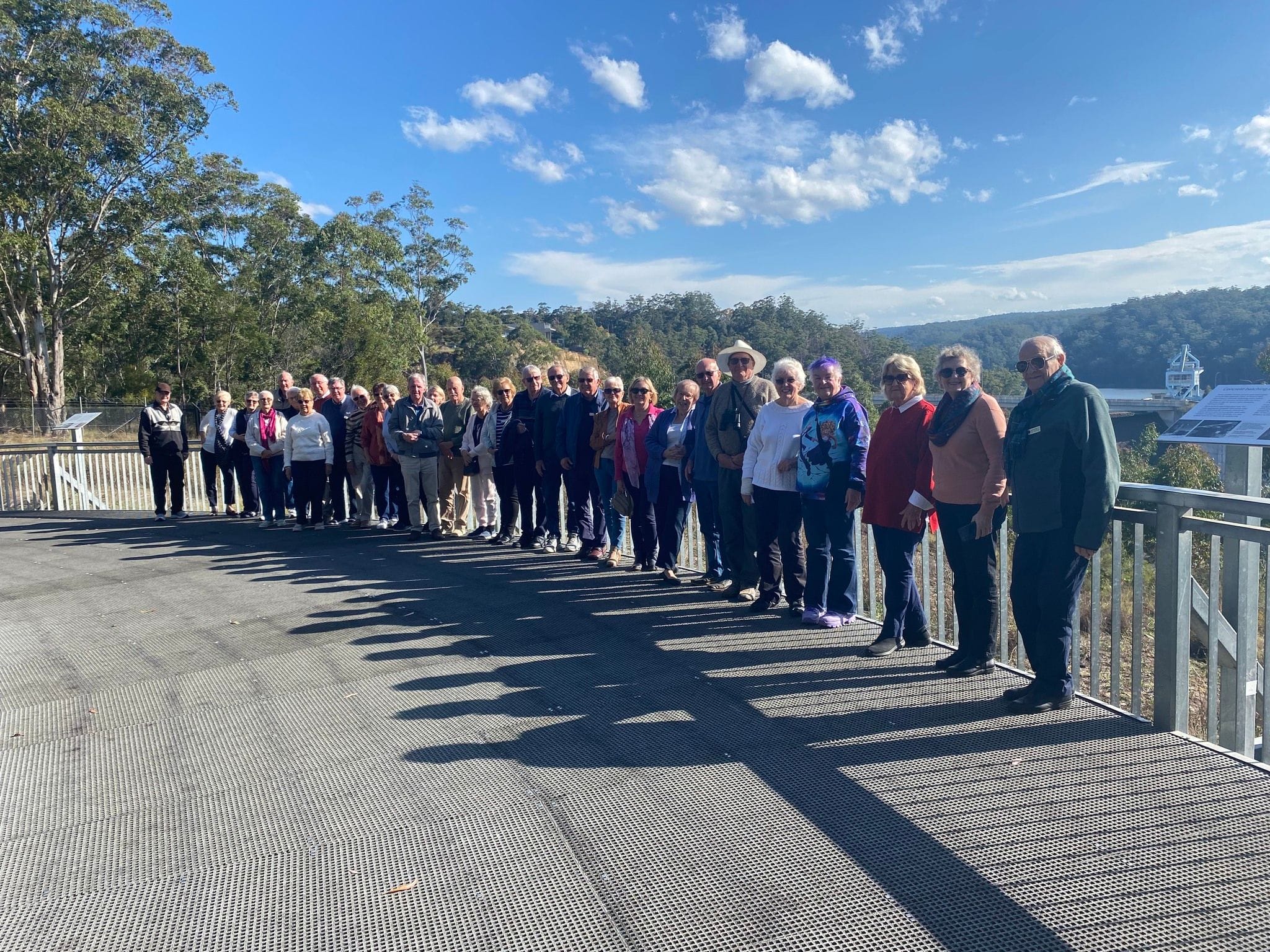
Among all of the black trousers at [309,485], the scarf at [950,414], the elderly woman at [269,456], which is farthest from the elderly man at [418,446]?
the scarf at [950,414]

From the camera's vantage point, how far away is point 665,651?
4.98 m

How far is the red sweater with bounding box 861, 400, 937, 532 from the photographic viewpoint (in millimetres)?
4824

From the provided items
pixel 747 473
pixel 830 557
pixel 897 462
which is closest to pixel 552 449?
pixel 747 473

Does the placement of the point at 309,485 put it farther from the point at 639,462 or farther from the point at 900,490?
the point at 900,490

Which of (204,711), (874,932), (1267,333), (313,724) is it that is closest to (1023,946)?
(874,932)

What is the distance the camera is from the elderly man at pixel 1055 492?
12.3 feet

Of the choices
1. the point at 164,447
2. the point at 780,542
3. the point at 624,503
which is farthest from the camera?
the point at 164,447

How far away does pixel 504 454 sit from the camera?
339 inches

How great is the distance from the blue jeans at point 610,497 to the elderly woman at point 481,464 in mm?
1648

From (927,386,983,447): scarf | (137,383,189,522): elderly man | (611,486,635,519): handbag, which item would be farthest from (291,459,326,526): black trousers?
(927,386,983,447): scarf

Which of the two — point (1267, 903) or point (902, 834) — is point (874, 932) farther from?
point (1267, 903)

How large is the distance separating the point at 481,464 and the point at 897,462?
5494 mm

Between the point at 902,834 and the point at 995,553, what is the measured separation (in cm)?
212

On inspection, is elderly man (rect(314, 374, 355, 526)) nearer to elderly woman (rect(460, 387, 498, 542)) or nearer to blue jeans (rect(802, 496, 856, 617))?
elderly woman (rect(460, 387, 498, 542))
